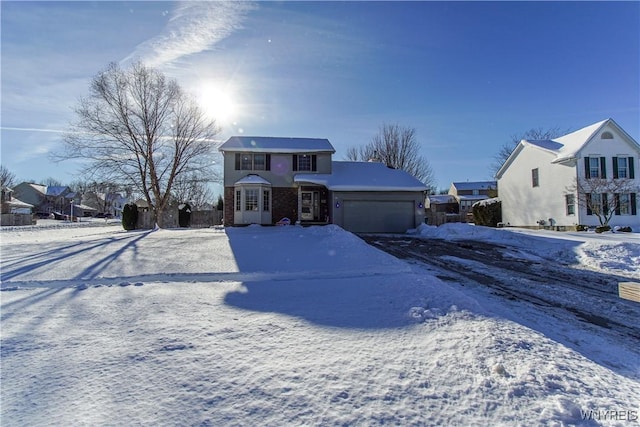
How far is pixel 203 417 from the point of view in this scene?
Answer: 2.16 meters

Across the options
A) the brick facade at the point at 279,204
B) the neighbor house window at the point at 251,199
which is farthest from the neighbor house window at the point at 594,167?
the neighbor house window at the point at 251,199

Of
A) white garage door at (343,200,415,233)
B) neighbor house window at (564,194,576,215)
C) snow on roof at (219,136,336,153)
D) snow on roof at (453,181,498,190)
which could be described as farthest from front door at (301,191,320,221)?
snow on roof at (453,181,498,190)

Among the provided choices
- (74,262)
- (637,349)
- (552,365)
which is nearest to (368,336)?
(552,365)

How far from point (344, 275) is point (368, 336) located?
10.4 ft

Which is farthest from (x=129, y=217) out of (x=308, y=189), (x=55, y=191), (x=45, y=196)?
(x=55, y=191)

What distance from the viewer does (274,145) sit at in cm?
2112

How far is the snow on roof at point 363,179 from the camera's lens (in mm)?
19188

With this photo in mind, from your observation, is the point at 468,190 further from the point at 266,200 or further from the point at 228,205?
the point at 228,205

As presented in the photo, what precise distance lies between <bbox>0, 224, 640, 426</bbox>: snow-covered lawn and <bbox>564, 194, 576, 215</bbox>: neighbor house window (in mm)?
18553

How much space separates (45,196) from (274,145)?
6737 centimetres

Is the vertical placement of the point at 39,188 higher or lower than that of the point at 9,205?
higher

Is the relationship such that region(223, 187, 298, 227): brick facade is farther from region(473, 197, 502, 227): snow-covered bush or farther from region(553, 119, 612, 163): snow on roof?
region(473, 197, 502, 227): snow-covered bush

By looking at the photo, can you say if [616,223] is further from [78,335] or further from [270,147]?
[78,335]

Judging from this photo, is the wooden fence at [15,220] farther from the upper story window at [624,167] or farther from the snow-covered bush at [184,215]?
the upper story window at [624,167]
